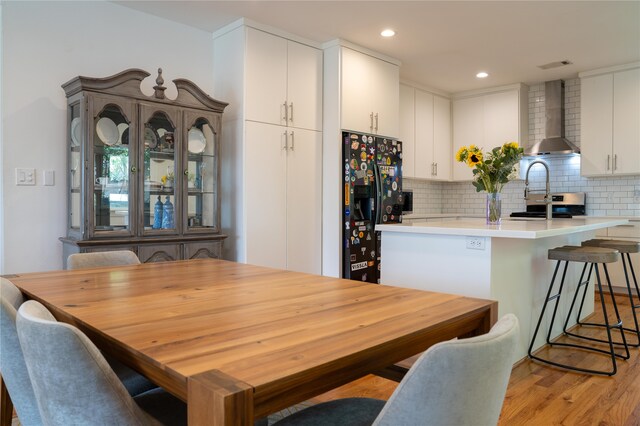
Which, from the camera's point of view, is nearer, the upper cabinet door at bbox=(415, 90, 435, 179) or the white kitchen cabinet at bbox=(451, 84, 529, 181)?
the white kitchen cabinet at bbox=(451, 84, 529, 181)

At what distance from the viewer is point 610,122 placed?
5.05 meters

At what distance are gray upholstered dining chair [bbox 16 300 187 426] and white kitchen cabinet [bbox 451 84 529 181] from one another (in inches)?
223

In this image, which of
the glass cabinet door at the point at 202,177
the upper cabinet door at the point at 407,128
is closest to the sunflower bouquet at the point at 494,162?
the glass cabinet door at the point at 202,177

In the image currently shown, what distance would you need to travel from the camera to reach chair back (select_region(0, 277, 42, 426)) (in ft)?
3.55

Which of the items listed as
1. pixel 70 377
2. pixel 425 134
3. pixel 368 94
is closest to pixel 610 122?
pixel 425 134

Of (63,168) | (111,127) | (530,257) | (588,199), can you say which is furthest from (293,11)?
(588,199)

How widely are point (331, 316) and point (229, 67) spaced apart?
125 inches

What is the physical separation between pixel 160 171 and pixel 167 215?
1.06ft

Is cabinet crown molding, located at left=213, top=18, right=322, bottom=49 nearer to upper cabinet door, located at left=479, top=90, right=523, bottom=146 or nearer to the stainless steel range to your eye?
upper cabinet door, located at left=479, top=90, right=523, bottom=146

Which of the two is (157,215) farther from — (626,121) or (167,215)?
(626,121)

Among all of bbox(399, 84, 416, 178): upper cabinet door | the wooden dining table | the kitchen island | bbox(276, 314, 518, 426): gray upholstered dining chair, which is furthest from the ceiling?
bbox(276, 314, 518, 426): gray upholstered dining chair

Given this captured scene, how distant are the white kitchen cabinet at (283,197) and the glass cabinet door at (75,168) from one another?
3.94 ft

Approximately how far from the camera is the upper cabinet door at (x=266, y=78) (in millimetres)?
3725

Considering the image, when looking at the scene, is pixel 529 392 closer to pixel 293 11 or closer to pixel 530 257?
pixel 530 257
